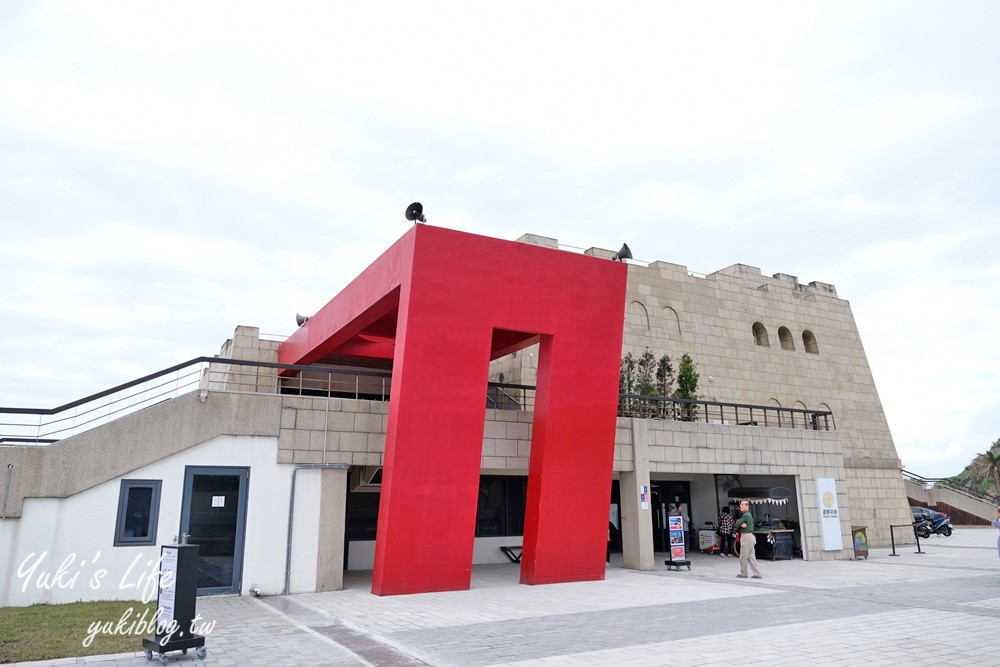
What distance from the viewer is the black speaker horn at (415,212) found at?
1225 centimetres

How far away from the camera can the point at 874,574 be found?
577 inches

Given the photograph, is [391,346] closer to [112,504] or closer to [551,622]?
[112,504]

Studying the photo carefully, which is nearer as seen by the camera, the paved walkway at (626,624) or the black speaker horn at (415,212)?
the paved walkway at (626,624)

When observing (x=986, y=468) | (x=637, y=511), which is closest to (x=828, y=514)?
(x=637, y=511)

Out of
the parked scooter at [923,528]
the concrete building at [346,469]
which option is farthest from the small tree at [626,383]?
the parked scooter at [923,528]

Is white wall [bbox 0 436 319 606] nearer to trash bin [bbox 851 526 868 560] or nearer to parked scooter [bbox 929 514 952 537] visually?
trash bin [bbox 851 526 868 560]

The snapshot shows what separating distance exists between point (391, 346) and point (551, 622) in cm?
1161

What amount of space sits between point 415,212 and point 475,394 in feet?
11.2

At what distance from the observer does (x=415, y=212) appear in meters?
12.2

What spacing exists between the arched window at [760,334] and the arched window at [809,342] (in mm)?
2621

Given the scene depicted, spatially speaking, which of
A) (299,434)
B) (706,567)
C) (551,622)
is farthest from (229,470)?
(706,567)

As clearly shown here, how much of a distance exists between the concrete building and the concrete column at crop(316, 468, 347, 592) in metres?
0.02

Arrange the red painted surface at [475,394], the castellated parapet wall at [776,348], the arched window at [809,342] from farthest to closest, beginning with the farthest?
the arched window at [809,342], the castellated parapet wall at [776,348], the red painted surface at [475,394]

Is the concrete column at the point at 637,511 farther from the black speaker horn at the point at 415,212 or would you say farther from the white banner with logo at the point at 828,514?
the black speaker horn at the point at 415,212
